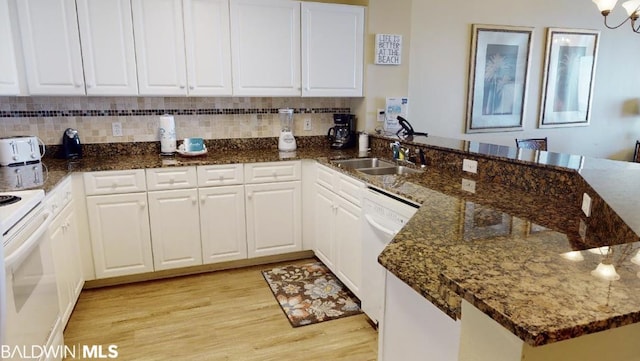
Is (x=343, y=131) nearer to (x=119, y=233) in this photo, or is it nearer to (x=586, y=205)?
(x=119, y=233)

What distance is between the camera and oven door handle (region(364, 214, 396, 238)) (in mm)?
2135

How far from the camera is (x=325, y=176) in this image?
3.09 meters

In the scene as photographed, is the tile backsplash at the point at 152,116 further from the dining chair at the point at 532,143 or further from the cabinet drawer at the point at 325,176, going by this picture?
the dining chair at the point at 532,143

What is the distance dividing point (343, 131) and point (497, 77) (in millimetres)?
2024

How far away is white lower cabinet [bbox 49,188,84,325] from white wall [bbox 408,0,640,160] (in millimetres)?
2548

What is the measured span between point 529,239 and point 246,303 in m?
2.04

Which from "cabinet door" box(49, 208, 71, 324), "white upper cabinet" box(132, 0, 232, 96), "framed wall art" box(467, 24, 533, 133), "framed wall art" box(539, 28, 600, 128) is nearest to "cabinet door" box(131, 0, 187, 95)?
"white upper cabinet" box(132, 0, 232, 96)

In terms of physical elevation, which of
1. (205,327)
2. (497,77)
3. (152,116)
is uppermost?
(497,77)

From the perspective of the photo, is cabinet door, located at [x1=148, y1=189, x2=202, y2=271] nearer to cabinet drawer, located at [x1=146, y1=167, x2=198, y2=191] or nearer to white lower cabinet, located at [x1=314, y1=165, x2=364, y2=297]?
cabinet drawer, located at [x1=146, y1=167, x2=198, y2=191]

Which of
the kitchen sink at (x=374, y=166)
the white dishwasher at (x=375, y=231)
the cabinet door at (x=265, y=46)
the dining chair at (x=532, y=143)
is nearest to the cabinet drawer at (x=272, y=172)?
the kitchen sink at (x=374, y=166)

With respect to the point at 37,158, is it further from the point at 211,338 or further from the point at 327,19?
the point at 327,19

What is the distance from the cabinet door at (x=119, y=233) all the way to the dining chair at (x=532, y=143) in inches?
152

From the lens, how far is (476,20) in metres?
4.23

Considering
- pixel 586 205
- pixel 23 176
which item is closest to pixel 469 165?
pixel 586 205
